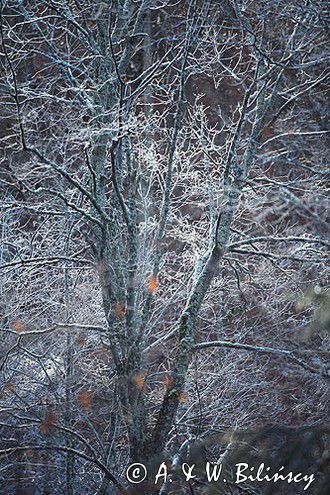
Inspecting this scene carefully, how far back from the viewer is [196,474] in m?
4.80

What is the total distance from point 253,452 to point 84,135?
403cm

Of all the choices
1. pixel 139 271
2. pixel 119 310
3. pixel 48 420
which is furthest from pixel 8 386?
pixel 139 271

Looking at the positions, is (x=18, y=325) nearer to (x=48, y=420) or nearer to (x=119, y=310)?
(x=48, y=420)

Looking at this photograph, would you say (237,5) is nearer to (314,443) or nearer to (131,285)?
(131,285)

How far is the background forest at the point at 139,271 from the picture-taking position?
22.1 ft

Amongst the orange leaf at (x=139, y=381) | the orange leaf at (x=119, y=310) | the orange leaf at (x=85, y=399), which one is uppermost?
the orange leaf at (x=119, y=310)

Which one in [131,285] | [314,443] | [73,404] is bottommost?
[73,404]

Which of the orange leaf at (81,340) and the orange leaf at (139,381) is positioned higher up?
the orange leaf at (139,381)

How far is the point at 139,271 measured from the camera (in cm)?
812

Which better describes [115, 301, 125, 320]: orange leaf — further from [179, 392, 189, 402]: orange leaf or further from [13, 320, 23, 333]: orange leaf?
[13, 320, 23, 333]: orange leaf

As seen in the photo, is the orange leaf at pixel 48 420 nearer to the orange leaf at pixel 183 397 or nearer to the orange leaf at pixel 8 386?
the orange leaf at pixel 8 386

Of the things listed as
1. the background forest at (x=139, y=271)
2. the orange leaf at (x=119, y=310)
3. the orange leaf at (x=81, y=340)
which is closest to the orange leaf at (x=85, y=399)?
the background forest at (x=139, y=271)

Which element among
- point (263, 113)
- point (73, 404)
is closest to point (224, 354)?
point (73, 404)

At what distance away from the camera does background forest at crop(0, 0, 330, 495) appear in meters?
6.72
